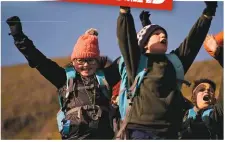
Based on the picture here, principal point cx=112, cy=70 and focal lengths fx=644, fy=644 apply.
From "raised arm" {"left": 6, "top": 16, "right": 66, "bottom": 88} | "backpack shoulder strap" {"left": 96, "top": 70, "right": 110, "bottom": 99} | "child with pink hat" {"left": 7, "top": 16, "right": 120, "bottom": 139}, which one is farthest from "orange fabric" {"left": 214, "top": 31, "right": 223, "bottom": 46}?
"raised arm" {"left": 6, "top": 16, "right": 66, "bottom": 88}

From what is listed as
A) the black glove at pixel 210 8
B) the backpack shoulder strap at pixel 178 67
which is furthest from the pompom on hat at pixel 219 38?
the backpack shoulder strap at pixel 178 67

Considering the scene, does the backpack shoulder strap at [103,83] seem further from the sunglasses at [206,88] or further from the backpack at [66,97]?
the sunglasses at [206,88]

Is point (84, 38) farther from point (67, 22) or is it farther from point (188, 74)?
point (188, 74)

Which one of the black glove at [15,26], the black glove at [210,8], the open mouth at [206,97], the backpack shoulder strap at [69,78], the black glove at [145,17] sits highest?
the black glove at [210,8]

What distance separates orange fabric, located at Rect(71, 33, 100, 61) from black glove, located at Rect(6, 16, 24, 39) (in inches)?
23.0

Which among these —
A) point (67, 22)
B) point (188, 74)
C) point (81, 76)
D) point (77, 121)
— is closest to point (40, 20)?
point (67, 22)

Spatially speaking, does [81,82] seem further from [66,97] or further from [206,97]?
[206,97]

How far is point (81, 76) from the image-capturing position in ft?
21.5

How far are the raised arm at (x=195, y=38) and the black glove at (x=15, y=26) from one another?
1.60 metres

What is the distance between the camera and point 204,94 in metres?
6.67

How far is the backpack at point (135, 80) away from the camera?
6.32 meters

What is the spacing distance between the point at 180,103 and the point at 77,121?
40.7 inches

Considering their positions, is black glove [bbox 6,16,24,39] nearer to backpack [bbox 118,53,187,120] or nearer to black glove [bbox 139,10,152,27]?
backpack [bbox 118,53,187,120]

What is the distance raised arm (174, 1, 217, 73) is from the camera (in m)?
6.46
